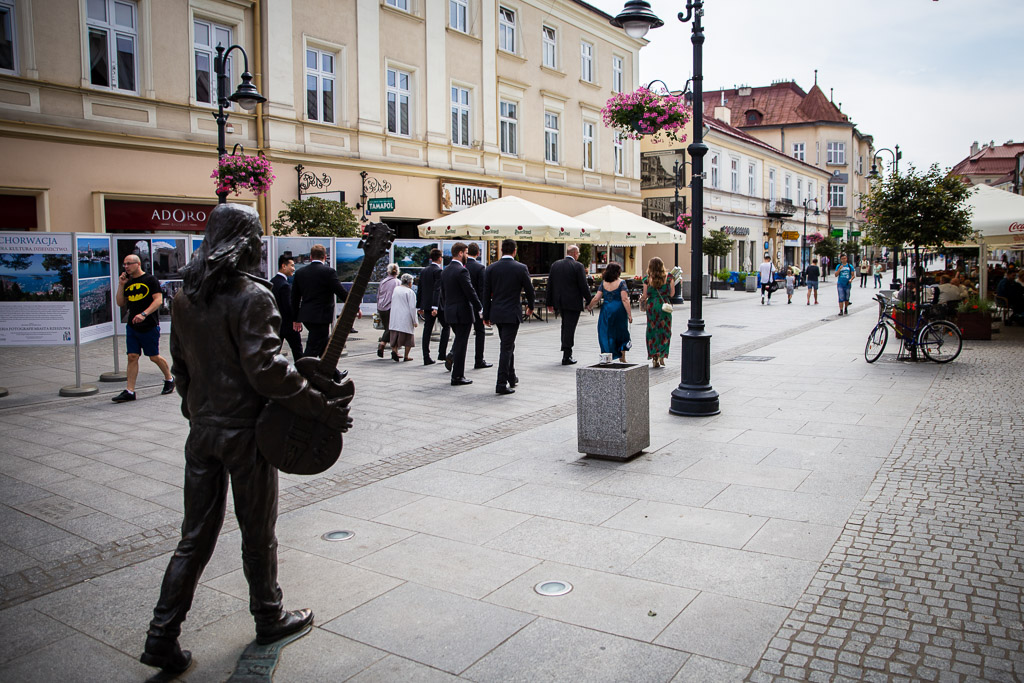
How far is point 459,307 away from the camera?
10789 mm

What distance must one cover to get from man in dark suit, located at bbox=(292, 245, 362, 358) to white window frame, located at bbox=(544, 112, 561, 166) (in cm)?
1891

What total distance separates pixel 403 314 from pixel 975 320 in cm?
1173

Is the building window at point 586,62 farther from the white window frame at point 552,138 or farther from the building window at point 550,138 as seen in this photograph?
the building window at point 550,138

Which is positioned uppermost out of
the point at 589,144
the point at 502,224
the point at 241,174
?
the point at 589,144

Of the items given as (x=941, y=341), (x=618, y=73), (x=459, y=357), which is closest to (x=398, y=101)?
(x=459, y=357)

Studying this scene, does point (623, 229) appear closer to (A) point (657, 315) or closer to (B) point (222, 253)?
(A) point (657, 315)

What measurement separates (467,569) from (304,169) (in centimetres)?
1630

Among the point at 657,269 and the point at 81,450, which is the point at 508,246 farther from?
the point at 81,450

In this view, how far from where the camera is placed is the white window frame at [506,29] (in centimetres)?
2559

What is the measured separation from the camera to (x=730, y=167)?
42.3 metres

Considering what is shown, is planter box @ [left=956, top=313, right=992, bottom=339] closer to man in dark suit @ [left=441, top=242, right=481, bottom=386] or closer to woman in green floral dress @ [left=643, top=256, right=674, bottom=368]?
woman in green floral dress @ [left=643, top=256, right=674, bottom=368]

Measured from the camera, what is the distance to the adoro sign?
630 inches

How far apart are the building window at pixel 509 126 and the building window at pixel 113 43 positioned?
40.3ft

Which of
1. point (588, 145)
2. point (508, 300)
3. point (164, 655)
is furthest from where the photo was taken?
point (588, 145)
